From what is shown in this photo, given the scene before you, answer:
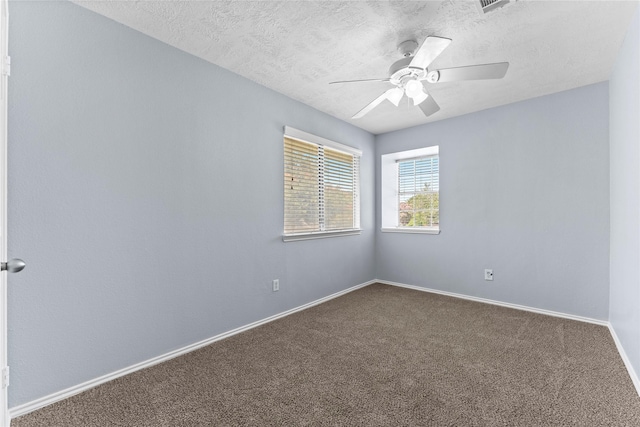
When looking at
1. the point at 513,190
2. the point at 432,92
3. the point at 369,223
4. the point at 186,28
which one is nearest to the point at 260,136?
the point at 186,28

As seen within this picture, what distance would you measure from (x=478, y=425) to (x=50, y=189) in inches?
105

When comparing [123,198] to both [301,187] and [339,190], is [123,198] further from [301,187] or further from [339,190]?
[339,190]

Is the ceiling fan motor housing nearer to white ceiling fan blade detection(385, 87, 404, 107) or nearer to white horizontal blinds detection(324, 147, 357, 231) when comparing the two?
white ceiling fan blade detection(385, 87, 404, 107)

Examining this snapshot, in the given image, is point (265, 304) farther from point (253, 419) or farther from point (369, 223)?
point (369, 223)

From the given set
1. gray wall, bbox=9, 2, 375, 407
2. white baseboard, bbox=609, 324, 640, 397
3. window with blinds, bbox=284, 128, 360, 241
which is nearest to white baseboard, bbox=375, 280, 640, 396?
white baseboard, bbox=609, 324, 640, 397

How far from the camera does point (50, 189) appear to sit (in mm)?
1688

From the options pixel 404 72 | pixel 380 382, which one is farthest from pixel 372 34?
pixel 380 382

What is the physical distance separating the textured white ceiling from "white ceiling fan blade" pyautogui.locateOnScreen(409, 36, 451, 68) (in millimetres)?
281

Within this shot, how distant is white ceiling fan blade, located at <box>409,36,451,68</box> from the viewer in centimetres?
166

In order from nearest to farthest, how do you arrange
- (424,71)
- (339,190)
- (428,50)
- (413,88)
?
(428,50)
(424,71)
(413,88)
(339,190)

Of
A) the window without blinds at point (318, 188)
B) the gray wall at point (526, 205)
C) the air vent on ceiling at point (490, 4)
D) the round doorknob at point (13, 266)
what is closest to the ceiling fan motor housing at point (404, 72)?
the air vent on ceiling at point (490, 4)

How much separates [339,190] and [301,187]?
0.76 m

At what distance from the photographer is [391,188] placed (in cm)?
459

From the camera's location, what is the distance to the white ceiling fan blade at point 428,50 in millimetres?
1659
